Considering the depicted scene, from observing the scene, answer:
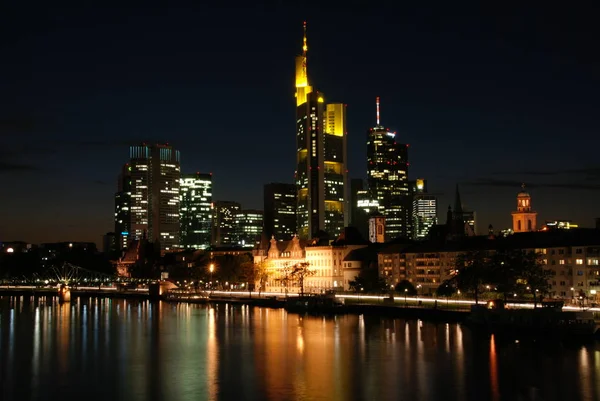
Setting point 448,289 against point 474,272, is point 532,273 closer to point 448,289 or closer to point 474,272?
point 474,272

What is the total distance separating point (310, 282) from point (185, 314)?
132 ft

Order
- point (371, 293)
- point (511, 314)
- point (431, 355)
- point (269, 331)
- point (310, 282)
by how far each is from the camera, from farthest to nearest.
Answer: point (310, 282) → point (371, 293) → point (269, 331) → point (511, 314) → point (431, 355)

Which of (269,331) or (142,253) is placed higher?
(142,253)

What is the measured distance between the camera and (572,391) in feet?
132

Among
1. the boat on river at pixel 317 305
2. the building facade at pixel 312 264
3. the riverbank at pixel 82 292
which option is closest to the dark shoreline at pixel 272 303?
the riverbank at pixel 82 292

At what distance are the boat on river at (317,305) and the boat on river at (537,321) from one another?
23.4m

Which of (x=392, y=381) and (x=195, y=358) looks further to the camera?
(x=195, y=358)

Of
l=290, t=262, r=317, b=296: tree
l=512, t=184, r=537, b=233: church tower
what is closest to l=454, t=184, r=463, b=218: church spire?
l=512, t=184, r=537, b=233: church tower

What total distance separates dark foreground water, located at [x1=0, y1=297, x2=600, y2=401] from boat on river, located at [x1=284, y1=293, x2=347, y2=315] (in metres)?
11.5

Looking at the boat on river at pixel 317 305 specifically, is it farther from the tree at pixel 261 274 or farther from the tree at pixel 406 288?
the tree at pixel 261 274

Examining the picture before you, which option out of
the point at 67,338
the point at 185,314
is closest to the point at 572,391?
the point at 67,338

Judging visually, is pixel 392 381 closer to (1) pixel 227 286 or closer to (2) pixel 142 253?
(1) pixel 227 286

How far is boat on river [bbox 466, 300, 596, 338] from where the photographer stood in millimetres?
57500

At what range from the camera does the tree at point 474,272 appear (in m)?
77.8
